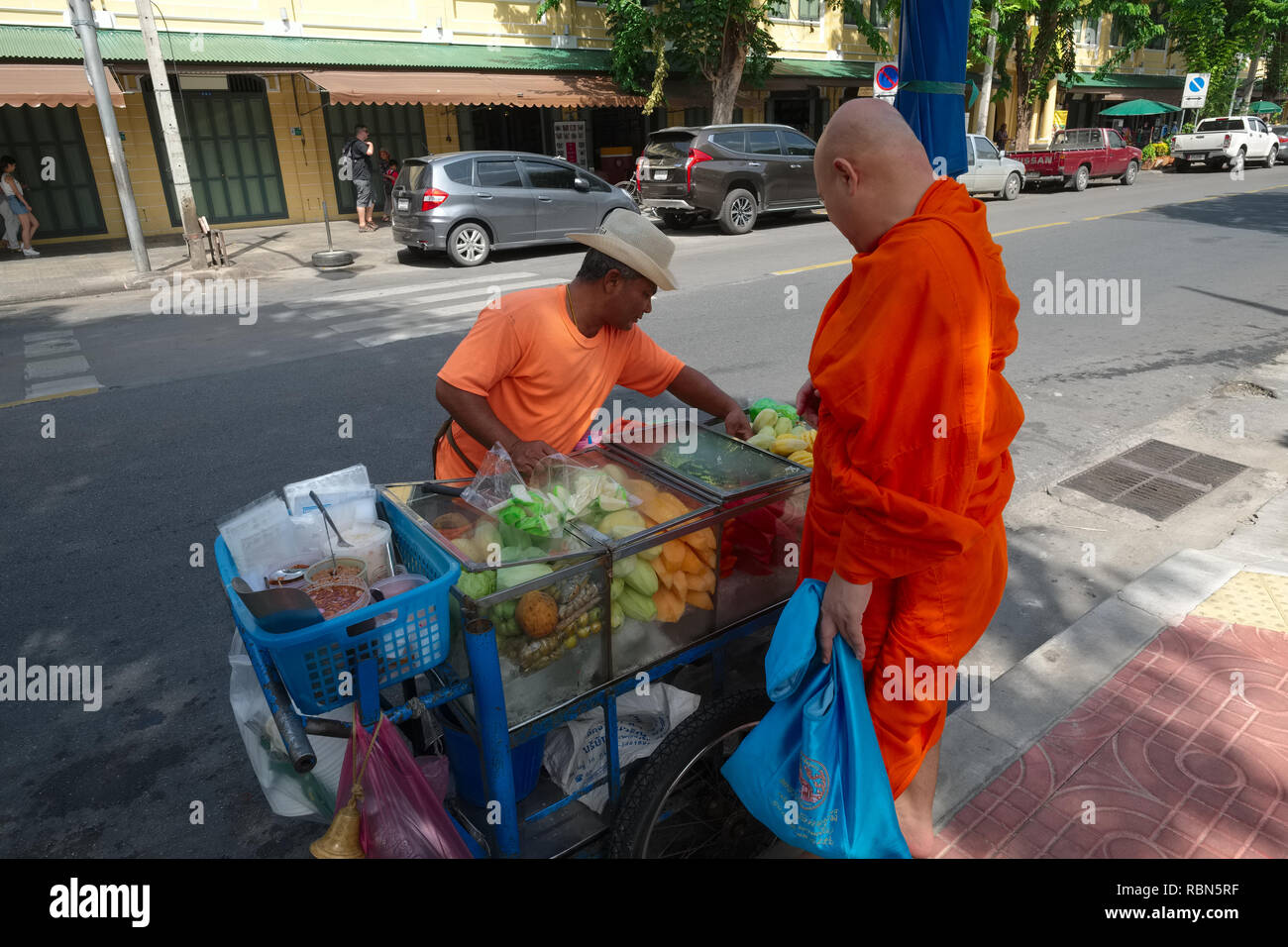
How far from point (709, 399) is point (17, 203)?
52.4ft

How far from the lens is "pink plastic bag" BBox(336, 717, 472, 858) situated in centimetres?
183

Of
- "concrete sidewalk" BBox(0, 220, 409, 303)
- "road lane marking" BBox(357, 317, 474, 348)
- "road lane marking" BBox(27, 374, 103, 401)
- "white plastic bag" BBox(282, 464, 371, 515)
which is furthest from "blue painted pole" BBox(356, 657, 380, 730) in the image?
"concrete sidewalk" BBox(0, 220, 409, 303)

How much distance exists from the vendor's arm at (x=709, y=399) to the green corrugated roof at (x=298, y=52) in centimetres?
1597

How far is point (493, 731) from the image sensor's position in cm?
197

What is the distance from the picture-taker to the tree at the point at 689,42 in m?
17.9

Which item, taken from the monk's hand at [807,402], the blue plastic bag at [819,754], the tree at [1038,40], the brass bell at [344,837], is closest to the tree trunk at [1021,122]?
the tree at [1038,40]

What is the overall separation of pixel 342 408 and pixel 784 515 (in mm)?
4757

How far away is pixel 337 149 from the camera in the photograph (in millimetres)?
18750

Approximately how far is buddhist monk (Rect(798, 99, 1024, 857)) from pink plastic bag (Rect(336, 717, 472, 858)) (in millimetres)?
997

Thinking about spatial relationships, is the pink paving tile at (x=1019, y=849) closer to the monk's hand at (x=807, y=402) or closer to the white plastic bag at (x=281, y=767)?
the monk's hand at (x=807, y=402)

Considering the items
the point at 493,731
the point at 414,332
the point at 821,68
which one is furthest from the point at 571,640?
the point at 821,68

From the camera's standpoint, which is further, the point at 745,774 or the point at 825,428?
the point at 745,774

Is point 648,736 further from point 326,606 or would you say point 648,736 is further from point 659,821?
point 326,606
